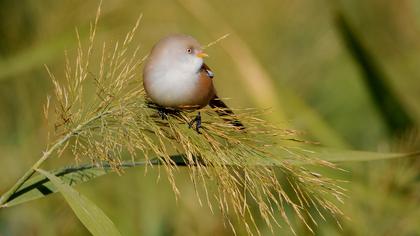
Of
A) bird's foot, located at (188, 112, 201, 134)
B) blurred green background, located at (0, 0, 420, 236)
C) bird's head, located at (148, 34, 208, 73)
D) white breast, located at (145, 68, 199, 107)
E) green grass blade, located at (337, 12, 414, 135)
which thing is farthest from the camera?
green grass blade, located at (337, 12, 414, 135)

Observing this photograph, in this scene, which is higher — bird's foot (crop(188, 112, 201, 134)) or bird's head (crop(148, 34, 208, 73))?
bird's head (crop(148, 34, 208, 73))

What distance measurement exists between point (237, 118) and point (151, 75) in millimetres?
390

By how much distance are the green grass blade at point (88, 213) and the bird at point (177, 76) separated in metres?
0.48

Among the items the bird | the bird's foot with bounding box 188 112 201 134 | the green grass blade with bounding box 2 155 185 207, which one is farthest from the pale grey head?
the green grass blade with bounding box 2 155 185 207

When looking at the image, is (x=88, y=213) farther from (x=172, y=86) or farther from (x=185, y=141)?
(x=172, y=86)

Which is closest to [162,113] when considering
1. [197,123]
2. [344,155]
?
[197,123]

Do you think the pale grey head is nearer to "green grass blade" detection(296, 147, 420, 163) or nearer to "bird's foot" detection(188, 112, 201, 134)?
"bird's foot" detection(188, 112, 201, 134)

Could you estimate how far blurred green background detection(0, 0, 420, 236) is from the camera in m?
3.28

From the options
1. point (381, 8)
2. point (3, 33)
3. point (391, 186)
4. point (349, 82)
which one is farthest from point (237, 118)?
point (381, 8)

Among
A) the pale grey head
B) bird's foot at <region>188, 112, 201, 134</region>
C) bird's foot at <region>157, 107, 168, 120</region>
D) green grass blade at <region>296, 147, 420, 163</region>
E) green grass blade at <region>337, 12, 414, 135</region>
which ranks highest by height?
the pale grey head

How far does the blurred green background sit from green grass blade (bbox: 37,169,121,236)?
0.59 meters

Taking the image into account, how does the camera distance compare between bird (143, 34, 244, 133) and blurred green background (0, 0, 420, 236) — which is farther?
blurred green background (0, 0, 420, 236)

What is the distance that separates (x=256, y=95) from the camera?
3453mm

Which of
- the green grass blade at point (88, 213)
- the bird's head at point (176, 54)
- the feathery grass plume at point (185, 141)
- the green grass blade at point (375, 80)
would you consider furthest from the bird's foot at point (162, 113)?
the green grass blade at point (375, 80)
